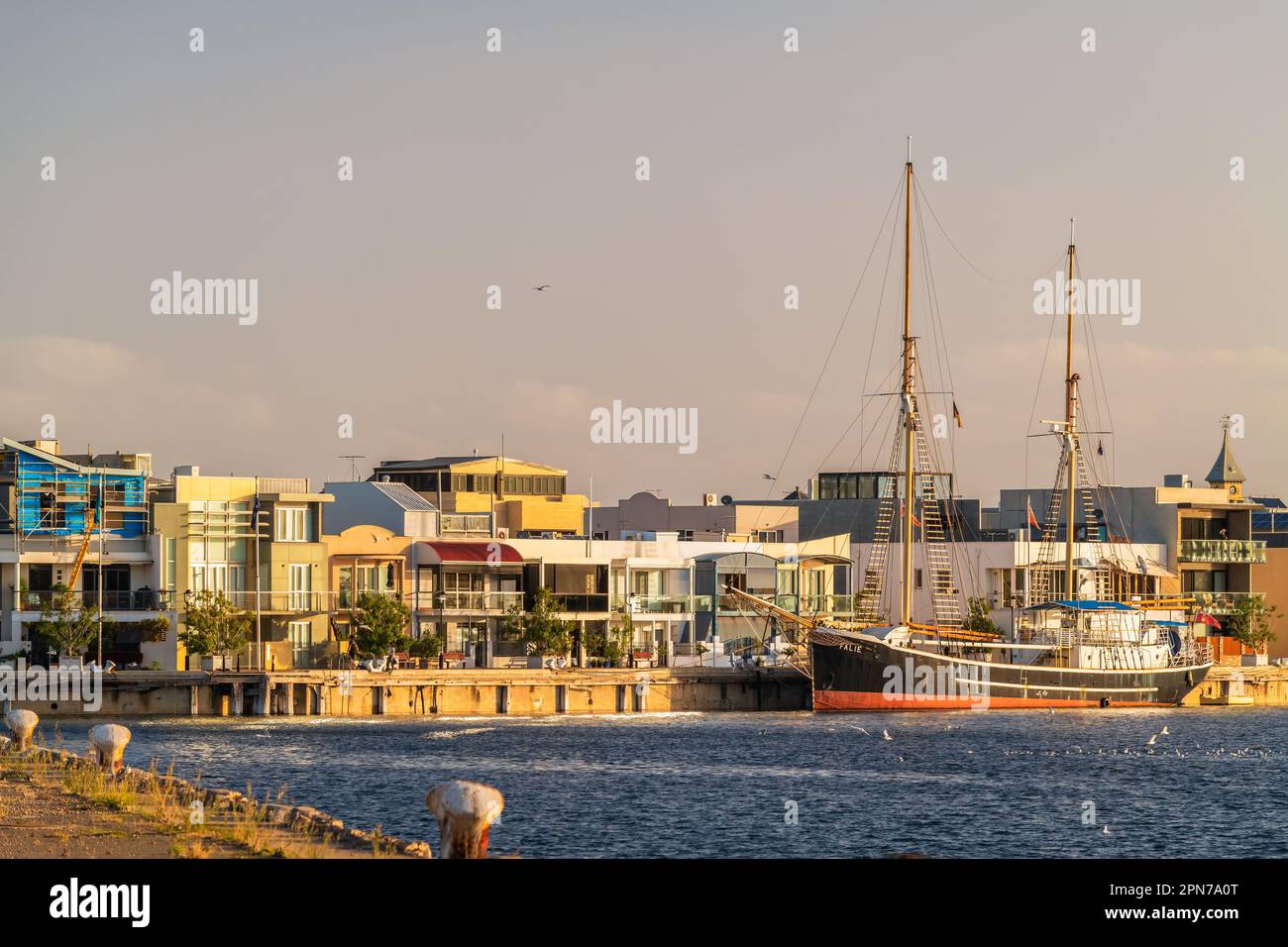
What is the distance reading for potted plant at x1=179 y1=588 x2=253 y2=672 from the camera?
95438 mm

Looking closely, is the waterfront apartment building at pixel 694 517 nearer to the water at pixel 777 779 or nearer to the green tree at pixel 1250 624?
the green tree at pixel 1250 624

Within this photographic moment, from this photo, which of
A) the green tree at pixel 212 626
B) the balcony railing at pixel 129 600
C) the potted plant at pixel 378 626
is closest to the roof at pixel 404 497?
the potted plant at pixel 378 626

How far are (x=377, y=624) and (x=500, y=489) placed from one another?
36071mm

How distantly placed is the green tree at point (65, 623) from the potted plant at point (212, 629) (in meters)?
4.44

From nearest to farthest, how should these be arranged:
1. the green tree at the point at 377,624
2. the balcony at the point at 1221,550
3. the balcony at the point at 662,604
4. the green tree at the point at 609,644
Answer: the green tree at the point at 377,624 < the green tree at the point at 609,644 < the balcony at the point at 662,604 < the balcony at the point at 1221,550

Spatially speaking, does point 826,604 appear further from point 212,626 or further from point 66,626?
point 66,626

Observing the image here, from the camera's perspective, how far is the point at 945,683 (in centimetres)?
11150

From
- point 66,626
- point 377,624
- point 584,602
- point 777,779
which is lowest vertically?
point 777,779

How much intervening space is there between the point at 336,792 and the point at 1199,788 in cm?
2990

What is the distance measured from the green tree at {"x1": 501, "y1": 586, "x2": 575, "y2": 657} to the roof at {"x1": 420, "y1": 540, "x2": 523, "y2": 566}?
2.69 m

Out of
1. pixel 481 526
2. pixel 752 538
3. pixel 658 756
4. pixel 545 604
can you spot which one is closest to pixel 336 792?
pixel 658 756

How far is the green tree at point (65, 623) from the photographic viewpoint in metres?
92.9

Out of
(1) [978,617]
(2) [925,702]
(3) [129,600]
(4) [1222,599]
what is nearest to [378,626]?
(3) [129,600]

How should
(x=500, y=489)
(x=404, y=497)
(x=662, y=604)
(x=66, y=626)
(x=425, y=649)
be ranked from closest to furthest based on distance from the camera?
1. (x=66, y=626)
2. (x=425, y=649)
3. (x=662, y=604)
4. (x=404, y=497)
5. (x=500, y=489)
